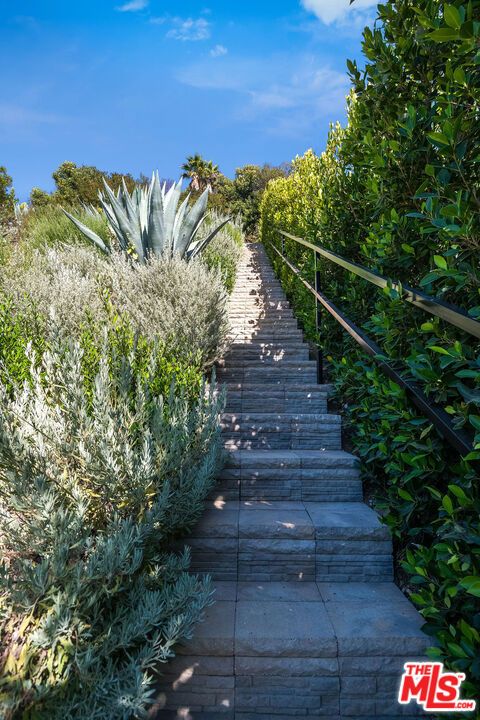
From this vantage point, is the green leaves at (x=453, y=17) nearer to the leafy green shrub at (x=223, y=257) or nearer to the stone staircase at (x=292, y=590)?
the stone staircase at (x=292, y=590)

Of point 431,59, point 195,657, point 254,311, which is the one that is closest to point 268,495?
point 195,657

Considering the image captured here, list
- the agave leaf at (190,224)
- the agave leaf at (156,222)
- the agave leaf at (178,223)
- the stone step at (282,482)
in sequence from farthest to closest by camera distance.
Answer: the agave leaf at (178,223) → the agave leaf at (190,224) → the agave leaf at (156,222) → the stone step at (282,482)

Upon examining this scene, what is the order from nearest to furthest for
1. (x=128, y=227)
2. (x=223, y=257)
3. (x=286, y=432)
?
(x=286, y=432), (x=128, y=227), (x=223, y=257)

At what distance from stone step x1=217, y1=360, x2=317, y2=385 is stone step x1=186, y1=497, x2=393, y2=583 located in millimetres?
2006

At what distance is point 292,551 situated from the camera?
98.2 inches

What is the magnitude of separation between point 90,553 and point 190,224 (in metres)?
5.05

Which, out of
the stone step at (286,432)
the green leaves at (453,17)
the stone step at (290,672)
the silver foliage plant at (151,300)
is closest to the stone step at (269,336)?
the silver foliage plant at (151,300)

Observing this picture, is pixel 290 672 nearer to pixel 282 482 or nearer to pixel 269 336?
pixel 282 482

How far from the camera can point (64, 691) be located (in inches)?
60.3

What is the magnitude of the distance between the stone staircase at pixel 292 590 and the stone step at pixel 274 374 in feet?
1.24

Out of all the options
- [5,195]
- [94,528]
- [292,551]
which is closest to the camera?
[94,528]

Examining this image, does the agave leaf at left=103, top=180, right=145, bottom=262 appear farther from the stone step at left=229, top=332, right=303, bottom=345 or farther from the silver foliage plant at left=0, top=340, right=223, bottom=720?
the silver foliage plant at left=0, top=340, right=223, bottom=720

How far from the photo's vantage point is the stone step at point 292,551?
2.48m

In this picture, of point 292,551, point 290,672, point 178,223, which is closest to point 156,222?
point 178,223
